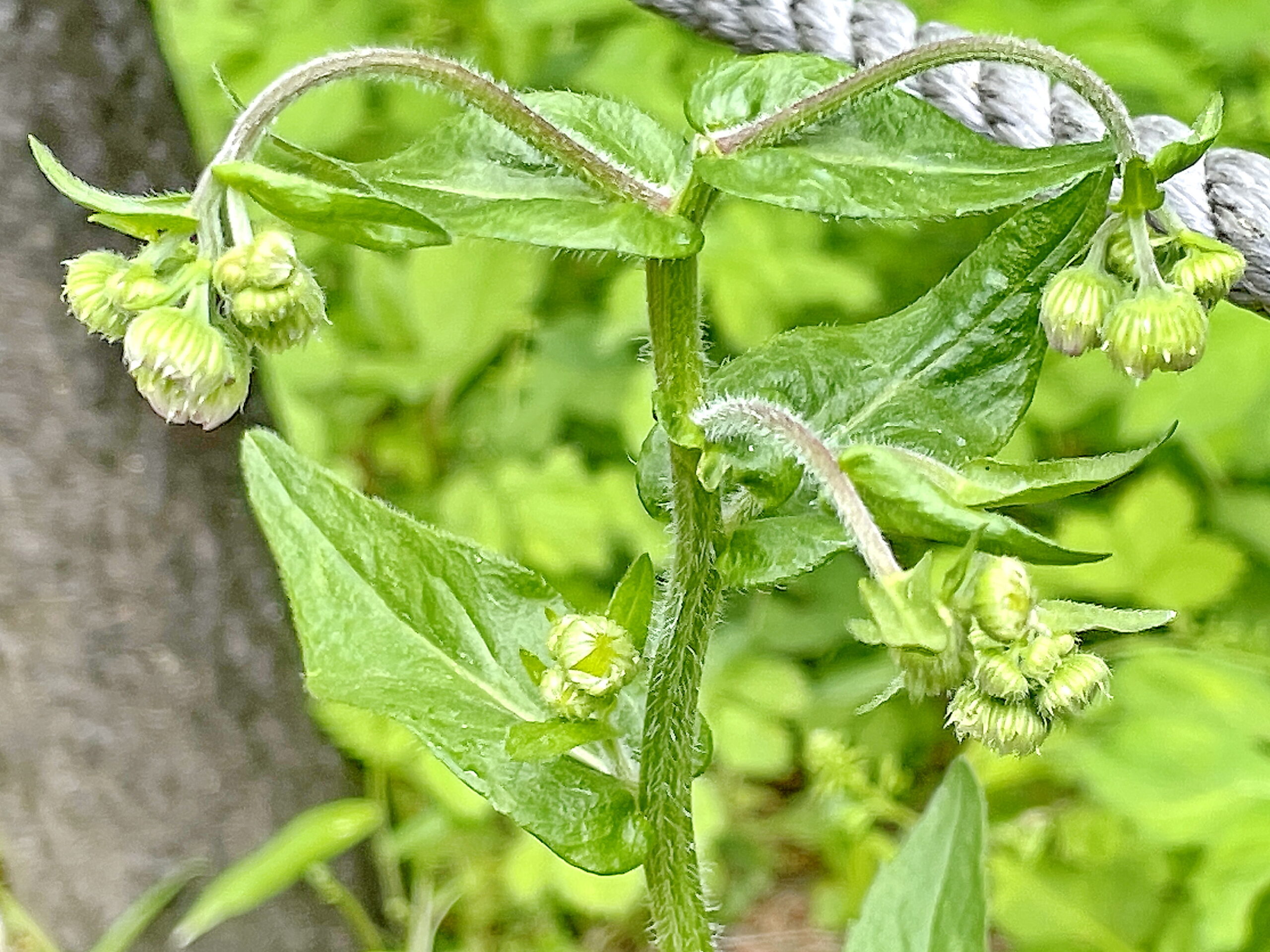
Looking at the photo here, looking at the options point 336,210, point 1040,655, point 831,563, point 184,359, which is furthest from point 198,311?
point 831,563

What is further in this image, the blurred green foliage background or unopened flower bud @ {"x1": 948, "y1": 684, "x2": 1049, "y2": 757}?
the blurred green foliage background

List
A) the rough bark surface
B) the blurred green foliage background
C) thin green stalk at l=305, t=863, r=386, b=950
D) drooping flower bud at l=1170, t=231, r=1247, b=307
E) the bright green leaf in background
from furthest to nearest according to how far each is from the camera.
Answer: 1. thin green stalk at l=305, t=863, r=386, b=950
2. the bright green leaf in background
3. the rough bark surface
4. the blurred green foliage background
5. drooping flower bud at l=1170, t=231, r=1247, b=307

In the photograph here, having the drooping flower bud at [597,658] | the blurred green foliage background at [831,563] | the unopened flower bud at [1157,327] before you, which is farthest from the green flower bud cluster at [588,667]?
the blurred green foliage background at [831,563]

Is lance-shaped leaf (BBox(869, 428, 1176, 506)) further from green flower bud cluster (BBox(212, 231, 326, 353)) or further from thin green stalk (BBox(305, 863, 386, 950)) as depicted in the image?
thin green stalk (BBox(305, 863, 386, 950))

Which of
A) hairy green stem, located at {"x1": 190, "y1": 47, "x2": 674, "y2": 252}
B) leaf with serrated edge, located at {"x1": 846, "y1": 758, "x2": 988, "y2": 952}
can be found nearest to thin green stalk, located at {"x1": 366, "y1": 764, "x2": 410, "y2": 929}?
leaf with serrated edge, located at {"x1": 846, "y1": 758, "x2": 988, "y2": 952}

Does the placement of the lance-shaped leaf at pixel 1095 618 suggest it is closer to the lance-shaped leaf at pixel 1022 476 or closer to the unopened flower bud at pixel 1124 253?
the lance-shaped leaf at pixel 1022 476

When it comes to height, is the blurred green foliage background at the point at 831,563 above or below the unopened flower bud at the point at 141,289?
below

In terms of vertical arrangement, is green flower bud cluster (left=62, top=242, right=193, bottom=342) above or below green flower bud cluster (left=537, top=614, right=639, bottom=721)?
above
